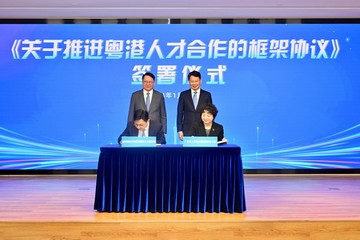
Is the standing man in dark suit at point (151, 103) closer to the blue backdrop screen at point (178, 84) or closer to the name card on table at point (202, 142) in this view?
the blue backdrop screen at point (178, 84)

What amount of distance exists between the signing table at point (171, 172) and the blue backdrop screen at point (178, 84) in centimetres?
277

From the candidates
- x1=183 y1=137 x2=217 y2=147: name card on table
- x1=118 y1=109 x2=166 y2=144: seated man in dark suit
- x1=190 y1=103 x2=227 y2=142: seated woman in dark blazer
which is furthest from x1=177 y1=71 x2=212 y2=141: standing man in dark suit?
x1=183 y1=137 x2=217 y2=147: name card on table

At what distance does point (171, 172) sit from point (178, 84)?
2871 millimetres

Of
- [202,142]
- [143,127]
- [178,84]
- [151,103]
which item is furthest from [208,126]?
[178,84]

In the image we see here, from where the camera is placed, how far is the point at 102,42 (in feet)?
22.6

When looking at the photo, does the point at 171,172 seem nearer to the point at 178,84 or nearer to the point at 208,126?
the point at 208,126

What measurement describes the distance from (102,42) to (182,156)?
3.20 metres

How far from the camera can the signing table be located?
4.14m

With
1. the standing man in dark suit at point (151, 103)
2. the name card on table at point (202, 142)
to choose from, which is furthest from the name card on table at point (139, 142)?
the standing man in dark suit at point (151, 103)

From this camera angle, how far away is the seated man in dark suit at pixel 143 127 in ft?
14.7

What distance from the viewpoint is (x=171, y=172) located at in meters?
4.16

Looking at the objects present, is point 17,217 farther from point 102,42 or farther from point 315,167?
point 315,167

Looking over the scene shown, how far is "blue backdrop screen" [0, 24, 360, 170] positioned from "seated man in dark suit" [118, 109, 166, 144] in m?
2.11

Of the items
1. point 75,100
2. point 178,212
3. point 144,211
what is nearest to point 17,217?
point 144,211
